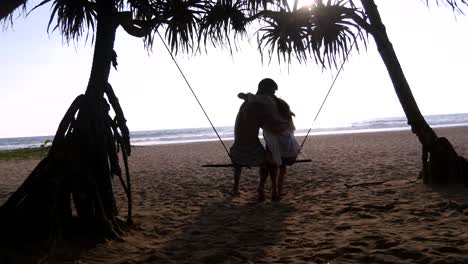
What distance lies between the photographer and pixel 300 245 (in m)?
3.68

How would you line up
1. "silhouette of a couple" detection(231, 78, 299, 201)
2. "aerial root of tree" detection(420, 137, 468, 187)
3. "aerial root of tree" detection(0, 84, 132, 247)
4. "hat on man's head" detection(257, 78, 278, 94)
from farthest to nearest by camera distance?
"hat on man's head" detection(257, 78, 278, 94)
"silhouette of a couple" detection(231, 78, 299, 201)
"aerial root of tree" detection(420, 137, 468, 187)
"aerial root of tree" detection(0, 84, 132, 247)

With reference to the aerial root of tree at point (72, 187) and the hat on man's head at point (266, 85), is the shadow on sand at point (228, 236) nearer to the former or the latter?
the aerial root of tree at point (72, 187)

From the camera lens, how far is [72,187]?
3.86 m

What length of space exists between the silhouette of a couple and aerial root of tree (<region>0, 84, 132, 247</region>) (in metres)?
2.06

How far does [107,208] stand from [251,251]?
152cm

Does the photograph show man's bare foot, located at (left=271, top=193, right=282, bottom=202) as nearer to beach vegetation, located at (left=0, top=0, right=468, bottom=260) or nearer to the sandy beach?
the sandy beach

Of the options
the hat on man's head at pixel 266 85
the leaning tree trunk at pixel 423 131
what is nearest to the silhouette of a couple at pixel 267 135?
the hat on man's head at pixel 266 85

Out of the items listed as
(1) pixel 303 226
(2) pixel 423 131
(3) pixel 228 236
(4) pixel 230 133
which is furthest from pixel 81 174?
(4) pixel 230 133

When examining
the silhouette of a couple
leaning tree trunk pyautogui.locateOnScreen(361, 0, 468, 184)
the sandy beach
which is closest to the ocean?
the sandy beach

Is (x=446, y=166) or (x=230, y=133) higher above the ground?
(x=230, y=133)

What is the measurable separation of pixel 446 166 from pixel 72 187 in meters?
4.51

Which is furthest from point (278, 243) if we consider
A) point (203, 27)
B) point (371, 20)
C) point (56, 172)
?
point (371, 20)

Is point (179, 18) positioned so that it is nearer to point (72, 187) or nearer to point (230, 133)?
point (72, 187)

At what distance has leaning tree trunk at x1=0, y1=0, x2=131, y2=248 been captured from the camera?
373 cm
